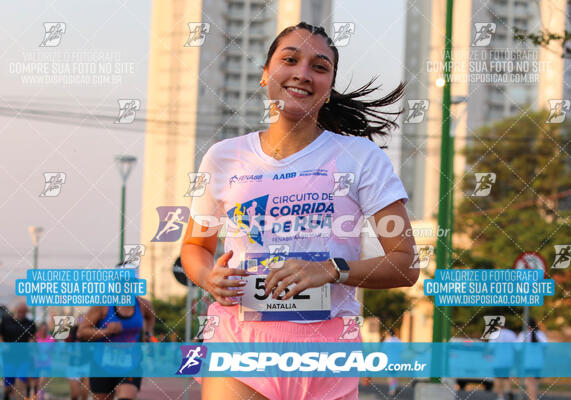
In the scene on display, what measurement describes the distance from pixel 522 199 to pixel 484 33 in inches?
835

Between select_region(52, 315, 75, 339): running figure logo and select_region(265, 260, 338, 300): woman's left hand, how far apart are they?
12.3ft

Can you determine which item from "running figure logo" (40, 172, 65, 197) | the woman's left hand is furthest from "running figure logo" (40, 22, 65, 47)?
the woman's left hand

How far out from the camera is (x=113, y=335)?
18.3 feet

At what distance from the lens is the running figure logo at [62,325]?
245 inches

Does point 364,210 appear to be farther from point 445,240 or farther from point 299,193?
point 445,240

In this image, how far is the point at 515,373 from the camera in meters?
6.49

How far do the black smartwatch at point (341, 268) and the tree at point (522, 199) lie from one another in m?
16.3

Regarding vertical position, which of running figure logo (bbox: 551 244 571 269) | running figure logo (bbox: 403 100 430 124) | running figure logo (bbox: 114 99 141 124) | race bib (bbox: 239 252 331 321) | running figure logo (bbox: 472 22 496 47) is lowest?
race bib (bbox: 239 252 331 321)

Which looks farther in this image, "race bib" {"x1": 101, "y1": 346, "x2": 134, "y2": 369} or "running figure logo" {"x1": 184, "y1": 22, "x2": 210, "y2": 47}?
"running figure logo" {"x1": 184, "y1": 22, "x2": 210, "y2": 47}

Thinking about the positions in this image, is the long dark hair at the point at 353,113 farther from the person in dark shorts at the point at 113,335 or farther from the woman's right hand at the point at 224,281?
the person in dark shorts at the point at 113,335

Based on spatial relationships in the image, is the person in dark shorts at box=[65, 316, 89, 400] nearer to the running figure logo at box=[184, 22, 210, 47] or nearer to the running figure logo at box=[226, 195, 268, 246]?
the running figure logo at box=[184, 22, 210, 47]

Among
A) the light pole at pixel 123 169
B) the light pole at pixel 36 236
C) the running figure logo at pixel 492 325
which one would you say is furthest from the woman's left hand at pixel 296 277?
the light pole at pixel 123 169

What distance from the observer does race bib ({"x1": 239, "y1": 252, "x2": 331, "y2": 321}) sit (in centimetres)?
302

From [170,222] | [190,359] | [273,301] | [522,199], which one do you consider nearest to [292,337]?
[273,301]
